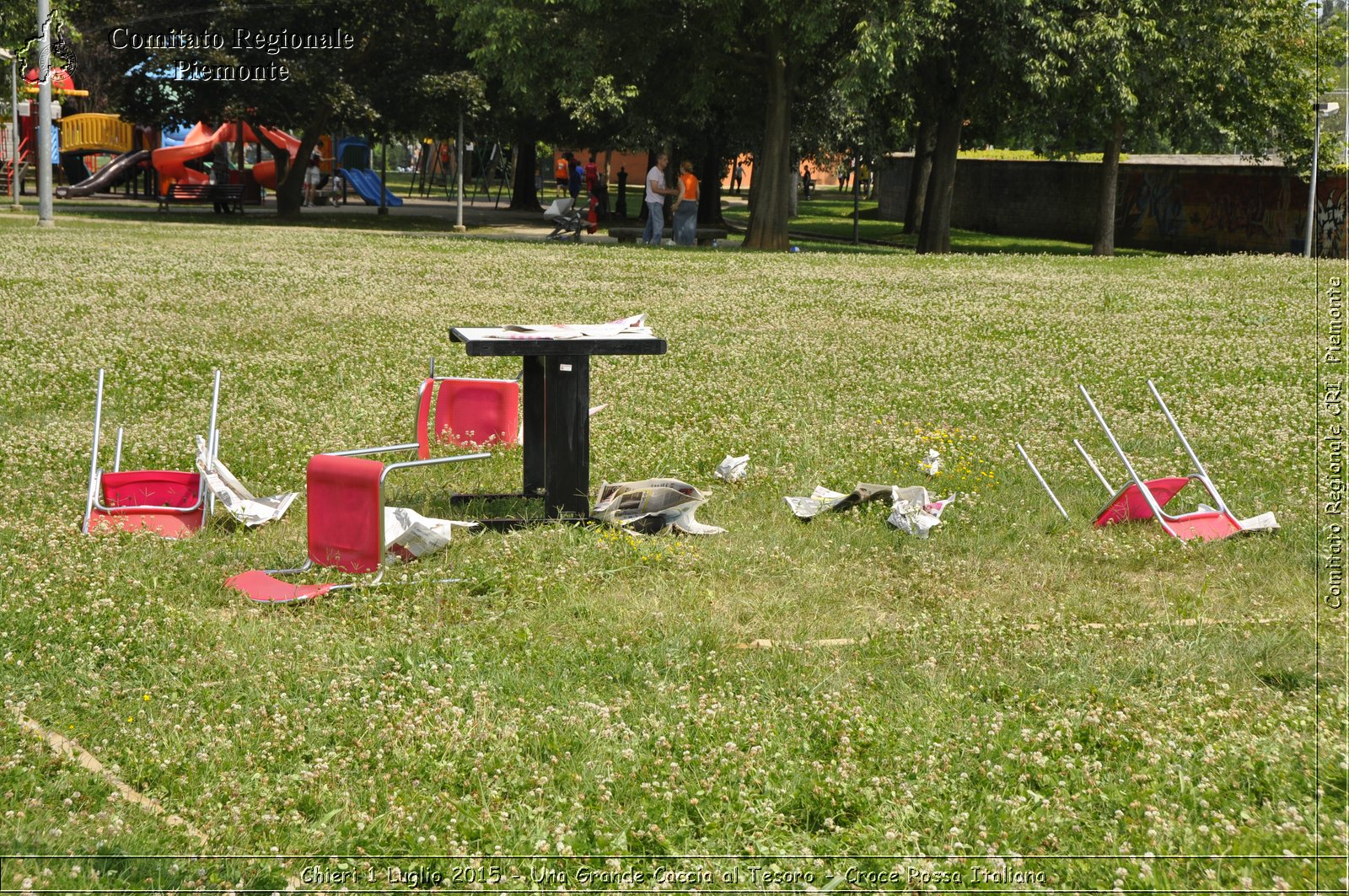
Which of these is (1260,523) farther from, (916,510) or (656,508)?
(656,508)

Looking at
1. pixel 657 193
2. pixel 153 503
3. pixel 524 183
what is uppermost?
pixel 524 183

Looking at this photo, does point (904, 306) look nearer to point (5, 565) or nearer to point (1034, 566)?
point (1034, 566)

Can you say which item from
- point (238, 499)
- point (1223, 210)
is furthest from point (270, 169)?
point (238, 499)

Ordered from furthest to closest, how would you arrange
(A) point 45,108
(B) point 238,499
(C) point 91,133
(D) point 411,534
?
(C) point 91,133
(A) point 45,108
(B) point 238,499
(D) point 411,534

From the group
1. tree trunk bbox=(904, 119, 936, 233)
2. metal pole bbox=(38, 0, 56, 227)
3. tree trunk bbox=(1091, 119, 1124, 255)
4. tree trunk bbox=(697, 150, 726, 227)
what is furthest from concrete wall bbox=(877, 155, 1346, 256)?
metal pole bbox=(38, 0, 56, 227)

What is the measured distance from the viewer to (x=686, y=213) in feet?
97.4

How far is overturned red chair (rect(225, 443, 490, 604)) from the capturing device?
19.7 ft

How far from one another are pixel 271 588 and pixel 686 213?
24.4 metres

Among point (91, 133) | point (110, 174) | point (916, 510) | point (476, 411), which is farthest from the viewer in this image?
point (91, 133)

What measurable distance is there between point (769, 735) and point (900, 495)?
123 inches

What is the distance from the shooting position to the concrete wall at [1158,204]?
34.7 m

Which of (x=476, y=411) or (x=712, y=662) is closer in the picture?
(x=712, y=662)

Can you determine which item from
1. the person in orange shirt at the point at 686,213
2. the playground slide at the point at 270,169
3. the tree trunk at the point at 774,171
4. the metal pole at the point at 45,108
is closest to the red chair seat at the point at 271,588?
the metal pole at the point at 45,108

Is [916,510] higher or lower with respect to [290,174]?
lower
